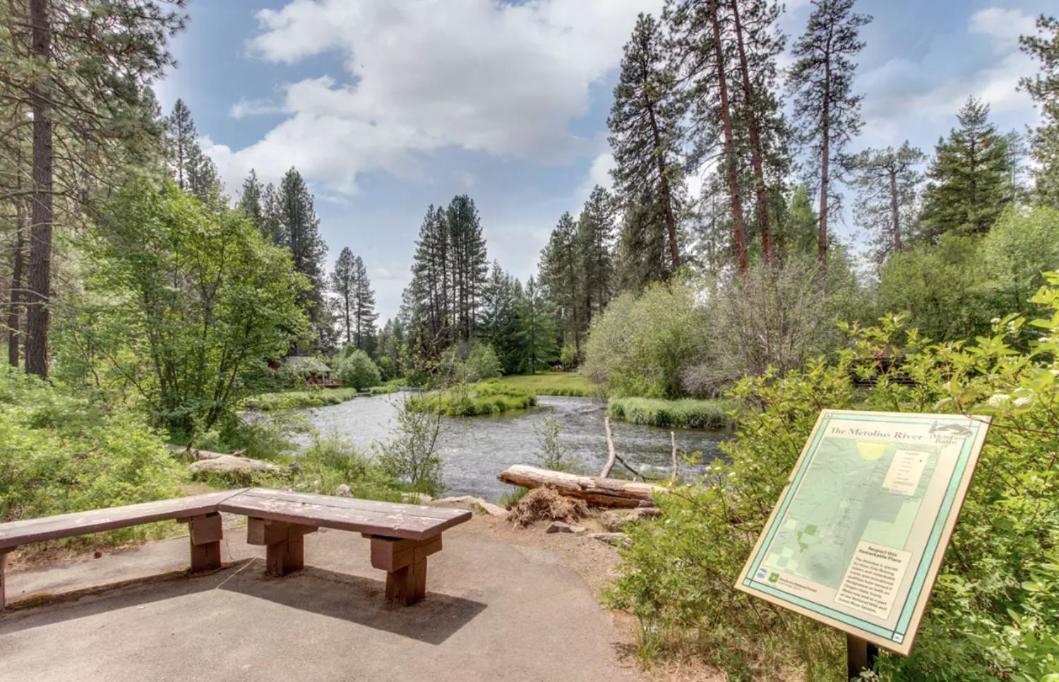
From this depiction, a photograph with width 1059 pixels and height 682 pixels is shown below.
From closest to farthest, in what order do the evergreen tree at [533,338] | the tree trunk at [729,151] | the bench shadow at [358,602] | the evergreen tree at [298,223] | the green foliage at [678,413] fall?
the bench shadow at [358,602]
the tree trunk at [729,151]
the green foliage at [678,413]
the evergreen tree at [298,223]
the evergreen tree at [533,338]

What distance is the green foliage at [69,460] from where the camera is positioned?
4.10 meters

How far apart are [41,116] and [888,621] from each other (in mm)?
11462

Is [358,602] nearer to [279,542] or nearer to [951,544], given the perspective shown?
[279,542]

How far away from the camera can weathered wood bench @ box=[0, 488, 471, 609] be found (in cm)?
293

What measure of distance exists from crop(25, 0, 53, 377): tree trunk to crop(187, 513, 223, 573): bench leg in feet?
20.2

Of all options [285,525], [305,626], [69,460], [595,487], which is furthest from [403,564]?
[69,460]

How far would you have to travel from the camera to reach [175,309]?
28.2ft

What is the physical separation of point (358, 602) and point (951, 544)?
3.28m

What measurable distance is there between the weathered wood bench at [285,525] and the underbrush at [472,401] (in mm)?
3376

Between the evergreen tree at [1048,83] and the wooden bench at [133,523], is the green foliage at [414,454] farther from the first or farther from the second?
the evergreen tree at [1048,83]

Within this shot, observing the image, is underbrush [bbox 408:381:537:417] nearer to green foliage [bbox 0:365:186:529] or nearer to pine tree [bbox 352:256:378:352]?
green foliage [bbox 0:365:186:529]

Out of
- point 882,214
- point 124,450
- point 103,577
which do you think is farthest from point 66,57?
point 882,214

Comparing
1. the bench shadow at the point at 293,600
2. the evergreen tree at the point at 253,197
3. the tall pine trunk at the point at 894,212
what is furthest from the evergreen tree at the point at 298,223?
the tall pine trunk at the point at 894,212

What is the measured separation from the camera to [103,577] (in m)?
3.49
